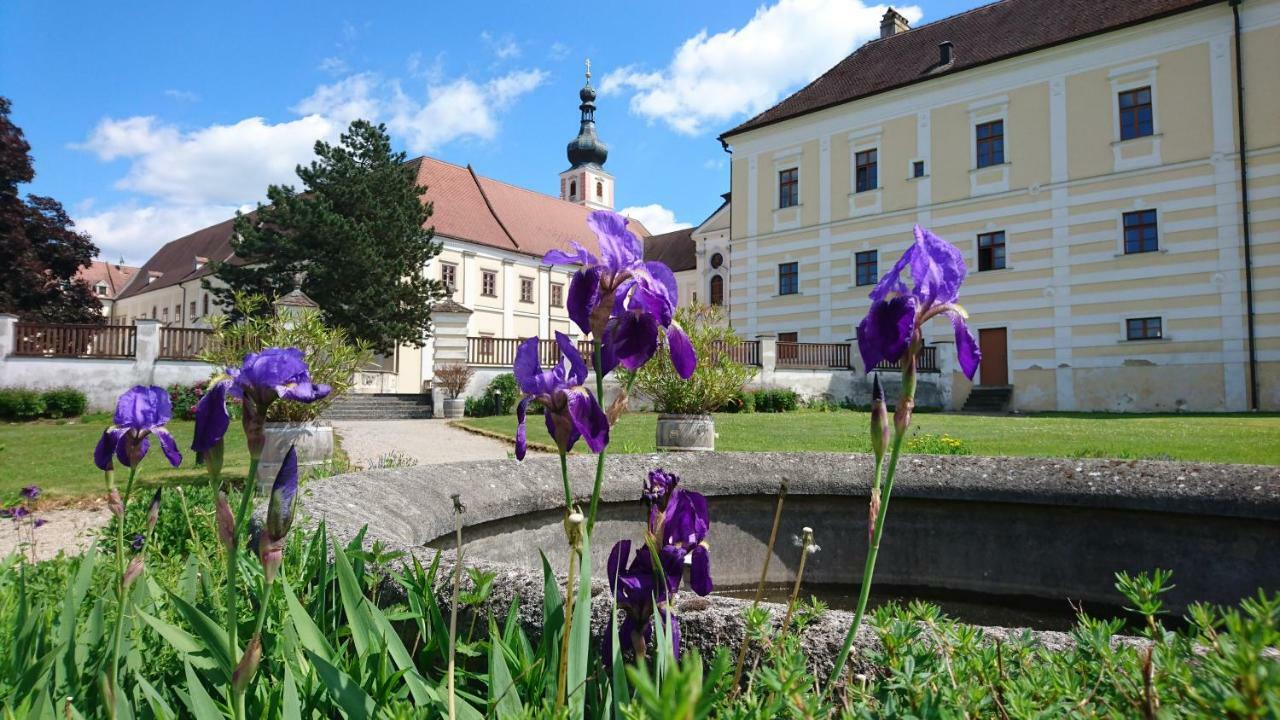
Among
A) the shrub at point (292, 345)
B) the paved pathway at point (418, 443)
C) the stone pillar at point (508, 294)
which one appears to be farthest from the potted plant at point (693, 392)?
the stone pillar at point (508, 294)

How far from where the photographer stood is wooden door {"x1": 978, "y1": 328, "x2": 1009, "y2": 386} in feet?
73.3

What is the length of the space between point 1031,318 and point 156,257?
218 feet

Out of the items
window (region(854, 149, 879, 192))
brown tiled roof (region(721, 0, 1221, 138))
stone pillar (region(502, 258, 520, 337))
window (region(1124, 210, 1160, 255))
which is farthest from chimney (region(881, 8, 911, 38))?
stone pillar (region(502, 258, 520, 337))

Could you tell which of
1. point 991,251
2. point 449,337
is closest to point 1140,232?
point 991,251

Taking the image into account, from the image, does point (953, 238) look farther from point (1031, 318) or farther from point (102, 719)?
point (102, 719)

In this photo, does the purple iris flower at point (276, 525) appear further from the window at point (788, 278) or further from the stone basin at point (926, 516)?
the window at point (788, 278)

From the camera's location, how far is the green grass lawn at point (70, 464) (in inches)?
301

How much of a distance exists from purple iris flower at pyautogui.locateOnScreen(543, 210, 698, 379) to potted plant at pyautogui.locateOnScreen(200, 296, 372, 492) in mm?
6286

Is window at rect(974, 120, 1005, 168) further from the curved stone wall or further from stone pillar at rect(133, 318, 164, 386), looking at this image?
stone pillar at rect(133, 318, 164, 386)

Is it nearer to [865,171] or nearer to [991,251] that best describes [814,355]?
[991,251]

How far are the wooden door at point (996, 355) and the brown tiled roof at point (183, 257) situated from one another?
45.4m

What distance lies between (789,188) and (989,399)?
11061mm

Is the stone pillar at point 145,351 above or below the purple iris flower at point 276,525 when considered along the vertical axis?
above

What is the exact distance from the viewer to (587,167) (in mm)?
62719
